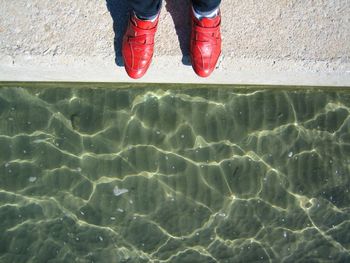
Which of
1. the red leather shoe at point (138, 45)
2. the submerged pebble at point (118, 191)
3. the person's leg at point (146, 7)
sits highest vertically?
the person's leg at point (146, 7)

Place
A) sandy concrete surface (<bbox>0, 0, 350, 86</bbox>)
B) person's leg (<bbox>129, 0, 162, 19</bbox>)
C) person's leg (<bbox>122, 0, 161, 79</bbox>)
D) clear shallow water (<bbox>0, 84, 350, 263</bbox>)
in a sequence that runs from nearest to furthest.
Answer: person's leg (<bbox>129, 0, 162, 19</bbox>), person's leg (<bbox>122, 0, 161, 79</bbox>), sandy concrete surface (<bbox>0, 0, 350, 86</bbox>), clear shallow water (<bbox>0, 84, 350, 263</bbox>)

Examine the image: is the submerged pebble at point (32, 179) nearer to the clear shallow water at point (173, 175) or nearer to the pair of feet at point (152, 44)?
the clear shallow water at point (173, 175)

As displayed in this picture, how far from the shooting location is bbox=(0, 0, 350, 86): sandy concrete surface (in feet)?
8.52

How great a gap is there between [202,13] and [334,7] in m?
0.97

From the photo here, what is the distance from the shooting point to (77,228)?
9.73 ft

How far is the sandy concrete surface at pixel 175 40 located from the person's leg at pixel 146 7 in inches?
14.7

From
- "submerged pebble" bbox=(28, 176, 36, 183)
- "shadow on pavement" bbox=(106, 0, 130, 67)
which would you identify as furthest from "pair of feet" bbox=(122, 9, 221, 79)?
"submerged pebble" bbox=(28, 176, 36, 183)

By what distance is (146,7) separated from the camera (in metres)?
2.13

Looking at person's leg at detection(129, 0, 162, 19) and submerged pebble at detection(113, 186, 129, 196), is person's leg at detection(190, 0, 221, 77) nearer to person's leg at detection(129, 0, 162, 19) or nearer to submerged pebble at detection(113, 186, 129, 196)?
person's leg at detection(129, 0, 162, 19)

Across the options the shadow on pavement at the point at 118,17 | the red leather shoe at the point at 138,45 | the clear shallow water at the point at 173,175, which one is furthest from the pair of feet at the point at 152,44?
the clear shallow water at the point at 173,175

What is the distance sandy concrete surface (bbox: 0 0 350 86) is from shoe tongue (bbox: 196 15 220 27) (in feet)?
0.77

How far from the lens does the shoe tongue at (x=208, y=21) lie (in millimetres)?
2395

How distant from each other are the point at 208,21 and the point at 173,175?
3.69ft

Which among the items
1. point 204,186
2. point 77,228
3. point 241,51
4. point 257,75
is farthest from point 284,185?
point 77,228
